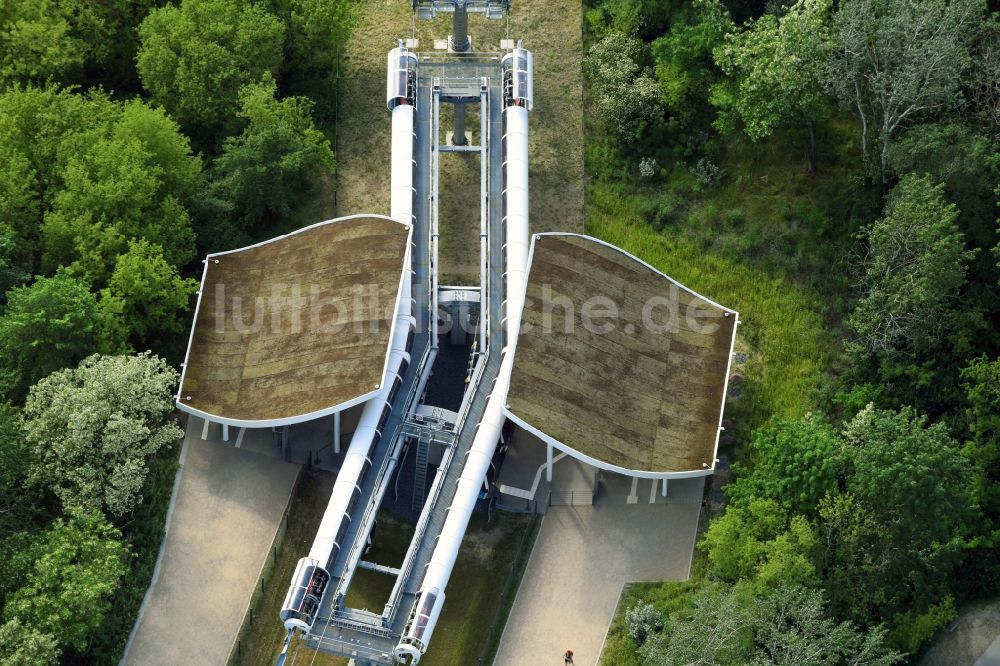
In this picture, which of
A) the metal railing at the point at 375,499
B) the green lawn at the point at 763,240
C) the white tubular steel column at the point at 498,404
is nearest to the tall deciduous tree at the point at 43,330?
the metal railing at the point at 375,499

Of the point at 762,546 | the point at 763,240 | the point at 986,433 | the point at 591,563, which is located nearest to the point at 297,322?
the point at 591,563

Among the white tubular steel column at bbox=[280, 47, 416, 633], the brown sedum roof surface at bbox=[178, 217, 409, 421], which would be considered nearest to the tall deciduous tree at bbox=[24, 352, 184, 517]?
the brown sedum roof surface at bbox=[178, 217, 409, 421]

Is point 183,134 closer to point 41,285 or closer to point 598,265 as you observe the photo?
point 41,285

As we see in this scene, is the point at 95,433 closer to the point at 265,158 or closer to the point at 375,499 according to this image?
the point at 375,499

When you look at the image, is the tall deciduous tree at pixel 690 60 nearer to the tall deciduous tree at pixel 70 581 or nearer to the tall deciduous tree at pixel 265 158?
the tall deciduous tree at pixel 265 158

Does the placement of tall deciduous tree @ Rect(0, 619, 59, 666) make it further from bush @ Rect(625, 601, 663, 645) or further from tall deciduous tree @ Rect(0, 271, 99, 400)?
bush @ Rect(625, 601, 663, 645)

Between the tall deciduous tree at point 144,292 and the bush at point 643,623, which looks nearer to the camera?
the bush at point 643,623
